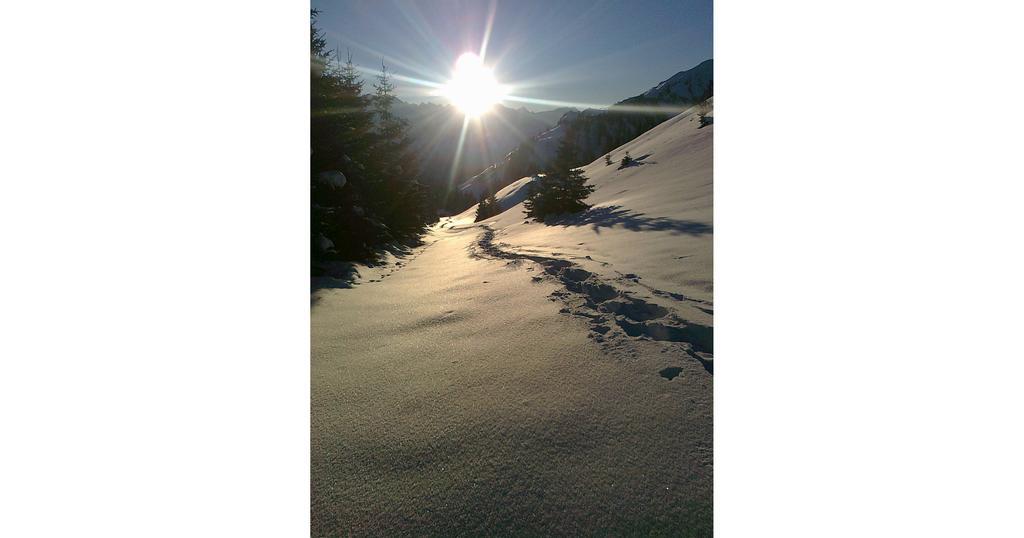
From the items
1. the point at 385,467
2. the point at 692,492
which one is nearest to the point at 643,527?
the point at 692,492

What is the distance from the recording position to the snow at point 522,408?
90cm

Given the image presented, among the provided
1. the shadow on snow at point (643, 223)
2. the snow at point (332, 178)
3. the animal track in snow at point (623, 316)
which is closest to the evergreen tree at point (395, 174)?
the snow at point (332, 178)

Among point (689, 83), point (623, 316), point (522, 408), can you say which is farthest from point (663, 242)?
point (689, 83)

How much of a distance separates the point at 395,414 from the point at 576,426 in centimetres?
57

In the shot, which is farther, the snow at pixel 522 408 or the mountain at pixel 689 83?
the mountain at pixel 689 83

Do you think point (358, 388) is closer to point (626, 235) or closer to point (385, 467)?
point (385, 467)

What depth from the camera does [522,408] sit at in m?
1.16

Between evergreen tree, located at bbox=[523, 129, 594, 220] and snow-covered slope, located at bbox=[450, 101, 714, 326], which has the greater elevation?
evergreen tree, located at bbox=[523, 129, 594, 220]

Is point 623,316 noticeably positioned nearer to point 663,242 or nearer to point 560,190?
point 663,242

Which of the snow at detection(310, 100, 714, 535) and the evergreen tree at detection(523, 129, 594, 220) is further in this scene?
the evergreen tree at detection(523, 129, 594, 220)

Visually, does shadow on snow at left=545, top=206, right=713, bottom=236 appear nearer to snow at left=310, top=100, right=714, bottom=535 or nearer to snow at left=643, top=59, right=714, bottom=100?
snow at left=310, top=100, right=714, bottom=535

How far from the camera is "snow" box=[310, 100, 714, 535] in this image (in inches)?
35.3

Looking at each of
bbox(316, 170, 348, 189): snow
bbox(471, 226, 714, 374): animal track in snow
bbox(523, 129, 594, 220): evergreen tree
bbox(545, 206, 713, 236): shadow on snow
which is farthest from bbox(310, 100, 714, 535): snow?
bbox(523, 129, 594, 220): evergreen tree

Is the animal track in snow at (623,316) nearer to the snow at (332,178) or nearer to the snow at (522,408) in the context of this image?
the snow at (522,408)
